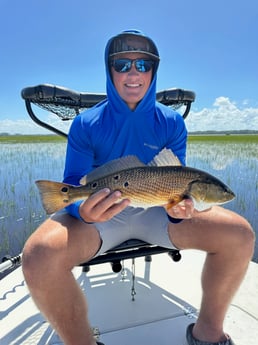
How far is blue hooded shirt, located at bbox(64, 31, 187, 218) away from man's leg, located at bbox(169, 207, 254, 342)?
2.38 feet

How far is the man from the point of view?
1870mm

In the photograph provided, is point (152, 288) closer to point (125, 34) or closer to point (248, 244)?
point (248, 244)

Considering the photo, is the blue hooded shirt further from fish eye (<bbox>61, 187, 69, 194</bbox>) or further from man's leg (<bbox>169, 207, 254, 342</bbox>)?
man's leg (<bbox>169, 207, 254, 342</bbox>)

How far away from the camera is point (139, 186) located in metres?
1.96

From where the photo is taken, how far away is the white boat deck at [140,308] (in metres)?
2.46

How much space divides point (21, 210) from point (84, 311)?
6562 millimetres

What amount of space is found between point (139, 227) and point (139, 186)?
2.10 feet

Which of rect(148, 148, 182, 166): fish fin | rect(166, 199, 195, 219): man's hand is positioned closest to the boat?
rect(166, 199, 195, 219): man's hand

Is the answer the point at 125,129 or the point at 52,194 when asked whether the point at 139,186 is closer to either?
the point at 52,194

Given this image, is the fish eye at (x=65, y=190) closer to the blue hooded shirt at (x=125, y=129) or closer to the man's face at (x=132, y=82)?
the blue hooded shirt at (x=125, y=129)

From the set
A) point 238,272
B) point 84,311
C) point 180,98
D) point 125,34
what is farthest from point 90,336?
point 180,98

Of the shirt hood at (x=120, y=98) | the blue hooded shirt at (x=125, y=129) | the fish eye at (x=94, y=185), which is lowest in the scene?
the fish eye at (x=94, y=185)

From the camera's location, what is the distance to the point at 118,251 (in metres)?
2.43

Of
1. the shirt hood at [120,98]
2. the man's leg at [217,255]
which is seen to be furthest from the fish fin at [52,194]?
the shirt hood at [120,98]
